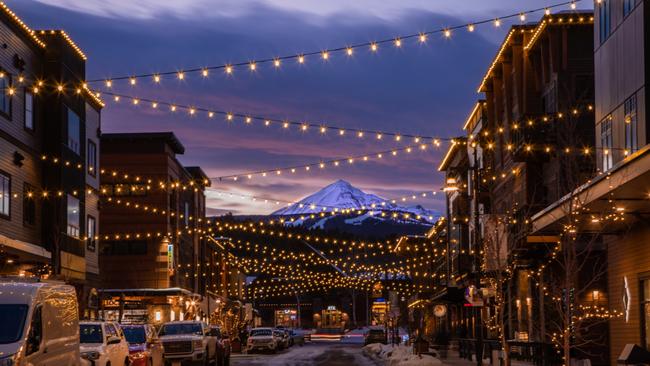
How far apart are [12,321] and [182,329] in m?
20.6

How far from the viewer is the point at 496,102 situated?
182ft

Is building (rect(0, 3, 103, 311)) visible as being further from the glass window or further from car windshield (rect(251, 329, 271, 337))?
the glass window

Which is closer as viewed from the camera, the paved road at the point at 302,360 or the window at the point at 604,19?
the window at the point at 604,19

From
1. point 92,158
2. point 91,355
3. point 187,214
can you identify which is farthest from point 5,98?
point 187,214

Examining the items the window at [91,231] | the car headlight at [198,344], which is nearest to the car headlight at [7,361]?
the car headlight at [198,344]

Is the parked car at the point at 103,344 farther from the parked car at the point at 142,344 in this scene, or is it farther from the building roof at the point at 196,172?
the building roof at the point at 196,172

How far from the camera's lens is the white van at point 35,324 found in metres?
15.1

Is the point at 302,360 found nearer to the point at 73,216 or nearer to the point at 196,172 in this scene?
the point at 73,216

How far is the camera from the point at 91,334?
78.5 ft

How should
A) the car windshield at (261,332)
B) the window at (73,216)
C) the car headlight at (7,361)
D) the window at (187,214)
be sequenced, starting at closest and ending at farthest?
the car headlight at (7,361), the window at (73,216), the car windshield at (261,332), the window at (187,214)

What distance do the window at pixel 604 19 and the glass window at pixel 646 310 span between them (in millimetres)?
7294

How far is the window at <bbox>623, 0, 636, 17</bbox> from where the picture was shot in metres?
27.3

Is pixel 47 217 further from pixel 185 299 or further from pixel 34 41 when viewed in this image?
pixel 185 299

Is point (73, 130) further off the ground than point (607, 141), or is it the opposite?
point (73, 130)
